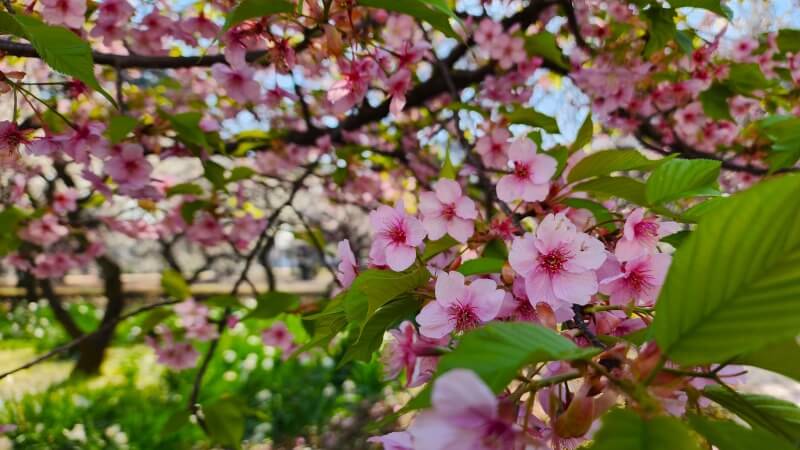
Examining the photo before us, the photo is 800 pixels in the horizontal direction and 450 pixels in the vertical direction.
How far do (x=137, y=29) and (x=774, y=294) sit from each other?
167 cm

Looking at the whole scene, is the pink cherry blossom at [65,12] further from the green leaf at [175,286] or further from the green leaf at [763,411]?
the green leaf at [763,411]

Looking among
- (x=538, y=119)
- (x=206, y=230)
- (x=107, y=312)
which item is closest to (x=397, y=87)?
(x=538, y=119)

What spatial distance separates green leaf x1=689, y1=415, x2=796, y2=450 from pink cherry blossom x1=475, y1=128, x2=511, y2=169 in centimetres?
94

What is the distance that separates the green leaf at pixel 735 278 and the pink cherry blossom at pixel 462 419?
11cm

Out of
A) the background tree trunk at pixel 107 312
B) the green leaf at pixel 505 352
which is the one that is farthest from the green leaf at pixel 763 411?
the background tree trunk at pixel 107 312

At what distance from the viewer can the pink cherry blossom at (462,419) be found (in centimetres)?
30

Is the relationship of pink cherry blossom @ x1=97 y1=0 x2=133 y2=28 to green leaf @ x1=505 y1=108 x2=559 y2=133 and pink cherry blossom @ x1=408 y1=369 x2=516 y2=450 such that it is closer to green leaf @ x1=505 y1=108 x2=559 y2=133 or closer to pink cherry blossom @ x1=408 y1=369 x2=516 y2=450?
green leaf @ x1=505 y1=108 x2=559 y2=133

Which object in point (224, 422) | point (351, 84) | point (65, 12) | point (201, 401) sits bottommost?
point (201, 401)

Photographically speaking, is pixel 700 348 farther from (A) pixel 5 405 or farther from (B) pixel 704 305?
(A) pixel 5 405

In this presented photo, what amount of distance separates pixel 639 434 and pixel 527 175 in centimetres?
47

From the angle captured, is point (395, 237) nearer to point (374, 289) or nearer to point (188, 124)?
point (374, 289)

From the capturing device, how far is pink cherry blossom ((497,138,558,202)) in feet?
2.37

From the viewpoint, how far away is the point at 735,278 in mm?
306

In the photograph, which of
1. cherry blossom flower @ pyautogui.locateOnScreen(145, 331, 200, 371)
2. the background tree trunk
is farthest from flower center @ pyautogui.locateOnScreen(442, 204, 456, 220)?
the background tree trunk
